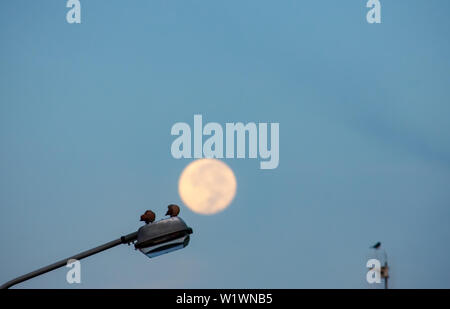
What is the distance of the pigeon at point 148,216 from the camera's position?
9.30 meters

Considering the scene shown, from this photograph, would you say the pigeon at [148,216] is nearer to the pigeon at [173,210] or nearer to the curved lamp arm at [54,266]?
the pigeon at [173,210]

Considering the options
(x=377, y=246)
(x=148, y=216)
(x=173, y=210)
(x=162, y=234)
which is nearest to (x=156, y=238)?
(x=162, y=234)

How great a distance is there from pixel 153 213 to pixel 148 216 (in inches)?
3.0

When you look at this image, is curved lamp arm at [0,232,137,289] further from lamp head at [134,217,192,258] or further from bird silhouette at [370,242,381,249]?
bird silhouette at [370,242,381,249]

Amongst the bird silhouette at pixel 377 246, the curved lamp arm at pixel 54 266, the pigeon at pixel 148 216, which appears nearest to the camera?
the curved lamp arm at pixel 54 266

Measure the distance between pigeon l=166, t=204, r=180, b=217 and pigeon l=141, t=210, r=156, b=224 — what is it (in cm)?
20

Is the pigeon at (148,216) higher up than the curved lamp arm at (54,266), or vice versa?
the pigeon at (148,216)

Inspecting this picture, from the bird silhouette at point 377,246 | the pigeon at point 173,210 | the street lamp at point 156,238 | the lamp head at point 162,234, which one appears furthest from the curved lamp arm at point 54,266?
the bird silhouette at point 377,246

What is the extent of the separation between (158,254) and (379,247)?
26.1 meters

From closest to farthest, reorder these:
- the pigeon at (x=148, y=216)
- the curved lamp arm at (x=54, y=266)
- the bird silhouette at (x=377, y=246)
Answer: the curved lamp arm at (x=54, y=266), the pigeon at (x=148, y=216), the bird silhouette at (x=377, y=246)

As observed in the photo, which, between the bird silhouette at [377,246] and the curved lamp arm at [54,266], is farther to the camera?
the bird silhouette at [377,246]

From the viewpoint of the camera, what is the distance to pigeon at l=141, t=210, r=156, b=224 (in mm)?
9297
